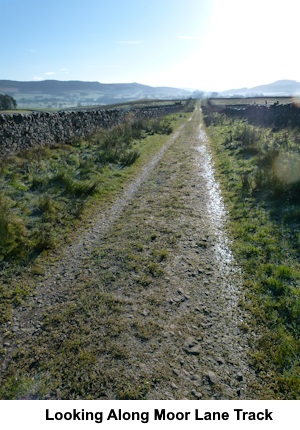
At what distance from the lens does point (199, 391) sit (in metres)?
3.66

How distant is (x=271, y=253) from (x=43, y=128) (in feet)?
46.0

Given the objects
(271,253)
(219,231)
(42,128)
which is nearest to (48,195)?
(219,231)

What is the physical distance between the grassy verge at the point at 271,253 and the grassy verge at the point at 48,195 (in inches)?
182

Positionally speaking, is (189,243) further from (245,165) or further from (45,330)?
(245,165)

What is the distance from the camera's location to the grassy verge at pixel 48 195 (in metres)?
6.41

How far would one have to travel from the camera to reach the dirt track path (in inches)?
151

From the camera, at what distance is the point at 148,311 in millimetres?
5047

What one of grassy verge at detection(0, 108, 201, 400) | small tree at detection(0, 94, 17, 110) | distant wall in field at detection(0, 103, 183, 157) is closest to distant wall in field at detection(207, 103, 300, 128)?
distant wall in field at detection(0, 103, 183, 157)

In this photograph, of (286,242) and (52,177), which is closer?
(286,242)

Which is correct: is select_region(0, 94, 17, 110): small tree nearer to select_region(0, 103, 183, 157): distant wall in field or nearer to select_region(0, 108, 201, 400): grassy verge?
select_region(0, 103, 183, 157): distant wall in field

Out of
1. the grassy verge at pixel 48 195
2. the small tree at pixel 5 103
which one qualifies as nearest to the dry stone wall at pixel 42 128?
the grassy verge at pixel 48 195

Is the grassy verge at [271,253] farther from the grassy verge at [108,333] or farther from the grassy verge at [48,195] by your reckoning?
the grassy verge at [48,195]
